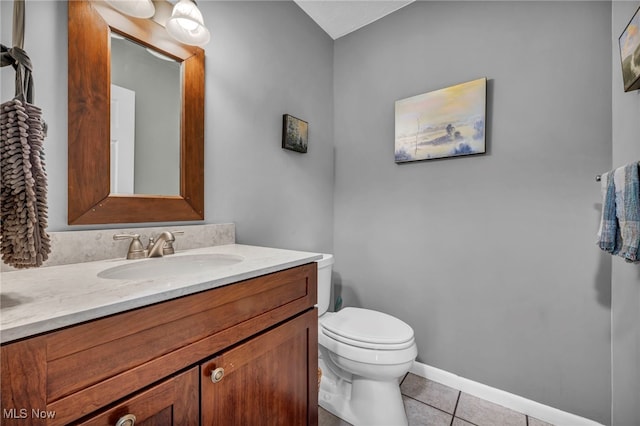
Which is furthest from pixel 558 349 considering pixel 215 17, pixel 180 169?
pixel 215 17

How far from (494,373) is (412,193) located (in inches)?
43.3

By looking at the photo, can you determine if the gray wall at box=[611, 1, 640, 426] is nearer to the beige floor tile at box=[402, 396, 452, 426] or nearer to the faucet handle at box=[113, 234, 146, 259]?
the beige floor tile at box=[402, 396, 452, 426]

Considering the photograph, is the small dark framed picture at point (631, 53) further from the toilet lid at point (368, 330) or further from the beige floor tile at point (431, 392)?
the beige floor tile at point (431, 392)

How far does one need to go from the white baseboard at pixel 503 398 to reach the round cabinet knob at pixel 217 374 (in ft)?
4.73

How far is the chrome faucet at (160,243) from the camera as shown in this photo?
3.16ft

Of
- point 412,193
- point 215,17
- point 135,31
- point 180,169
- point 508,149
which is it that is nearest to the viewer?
point 135,31

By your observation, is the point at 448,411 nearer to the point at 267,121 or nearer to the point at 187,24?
the point at 267,121

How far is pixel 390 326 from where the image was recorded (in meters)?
1.35

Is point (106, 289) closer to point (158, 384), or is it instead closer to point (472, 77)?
point (158, 384)

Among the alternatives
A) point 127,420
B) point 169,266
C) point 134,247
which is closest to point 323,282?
point 169,266

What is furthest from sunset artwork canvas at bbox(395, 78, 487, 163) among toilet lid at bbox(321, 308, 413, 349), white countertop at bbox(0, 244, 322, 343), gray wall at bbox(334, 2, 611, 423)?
white countertop at bbox(0, 244, 322, 343)

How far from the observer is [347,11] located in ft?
5.84

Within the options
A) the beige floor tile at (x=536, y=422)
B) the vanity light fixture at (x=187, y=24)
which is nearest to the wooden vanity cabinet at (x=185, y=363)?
the vanity light fixture at (x=187, y=24)

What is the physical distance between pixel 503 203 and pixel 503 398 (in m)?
1.04
